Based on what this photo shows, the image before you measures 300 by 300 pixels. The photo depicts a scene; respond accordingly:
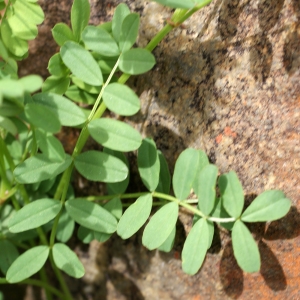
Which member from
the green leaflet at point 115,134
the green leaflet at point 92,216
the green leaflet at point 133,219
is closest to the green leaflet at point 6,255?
the green leaflet at point 92,216

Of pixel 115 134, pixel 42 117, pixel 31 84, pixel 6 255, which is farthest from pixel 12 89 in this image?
pixel 6 255

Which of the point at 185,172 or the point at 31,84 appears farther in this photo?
the point at 185,172

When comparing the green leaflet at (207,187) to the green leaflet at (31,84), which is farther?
the green leaflet at (207,187)

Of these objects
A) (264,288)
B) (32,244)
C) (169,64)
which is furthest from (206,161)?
(32,244)

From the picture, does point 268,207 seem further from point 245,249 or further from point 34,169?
point 34,169

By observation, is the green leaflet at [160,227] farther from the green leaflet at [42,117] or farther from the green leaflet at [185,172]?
the green leaflet at [42,117]

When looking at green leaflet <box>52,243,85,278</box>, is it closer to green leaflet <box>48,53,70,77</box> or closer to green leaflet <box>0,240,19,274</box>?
green leaflet <box>0,240,19,274</box>

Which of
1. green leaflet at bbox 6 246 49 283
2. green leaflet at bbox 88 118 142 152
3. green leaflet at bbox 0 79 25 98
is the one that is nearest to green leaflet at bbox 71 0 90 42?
green leaflet at bbox 88 118 142 152
